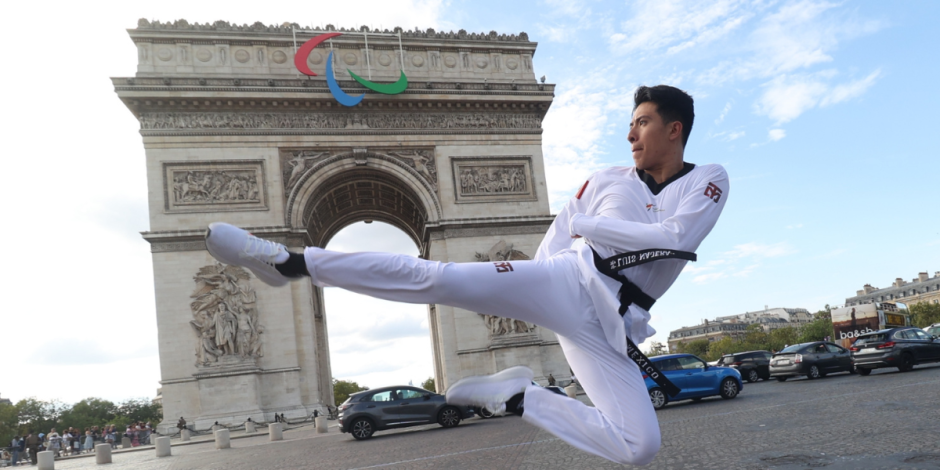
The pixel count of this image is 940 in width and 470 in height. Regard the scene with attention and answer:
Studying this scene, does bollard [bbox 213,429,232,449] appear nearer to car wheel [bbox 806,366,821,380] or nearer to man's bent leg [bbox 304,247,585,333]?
man's bent leg [bbox 304,247,585,333]

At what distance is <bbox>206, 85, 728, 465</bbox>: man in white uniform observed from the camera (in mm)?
2975

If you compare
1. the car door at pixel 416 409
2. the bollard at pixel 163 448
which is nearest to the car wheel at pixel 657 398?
the car door at pixel 416 409

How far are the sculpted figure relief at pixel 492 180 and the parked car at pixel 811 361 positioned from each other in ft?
36.3

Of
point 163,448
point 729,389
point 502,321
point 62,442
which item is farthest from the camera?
point 62,442

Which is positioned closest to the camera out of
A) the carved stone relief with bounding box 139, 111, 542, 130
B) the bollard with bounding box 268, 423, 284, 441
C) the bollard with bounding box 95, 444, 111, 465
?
the bollard with bounding box 268, 423, 284, 441

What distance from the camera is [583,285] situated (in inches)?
126

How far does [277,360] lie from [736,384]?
581 inches

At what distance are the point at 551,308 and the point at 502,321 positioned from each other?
21.5 m

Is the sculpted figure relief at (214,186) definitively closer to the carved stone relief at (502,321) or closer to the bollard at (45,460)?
the carved stone relief at (502,321)

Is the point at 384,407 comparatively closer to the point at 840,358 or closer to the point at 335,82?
the point at 840,358

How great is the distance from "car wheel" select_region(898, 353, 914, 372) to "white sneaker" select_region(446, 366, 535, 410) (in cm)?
1772

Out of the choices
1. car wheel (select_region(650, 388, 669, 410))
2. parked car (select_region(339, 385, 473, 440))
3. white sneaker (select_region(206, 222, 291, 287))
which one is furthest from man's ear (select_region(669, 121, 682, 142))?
parked car (select_region(339, 385, 473, 440))

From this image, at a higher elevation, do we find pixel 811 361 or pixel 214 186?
pixel 214 186

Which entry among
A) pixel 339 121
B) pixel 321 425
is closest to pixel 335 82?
pixel 339 121
